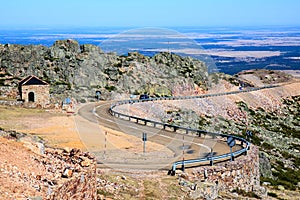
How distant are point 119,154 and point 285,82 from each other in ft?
315

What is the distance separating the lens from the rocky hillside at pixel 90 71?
6675 centimetres

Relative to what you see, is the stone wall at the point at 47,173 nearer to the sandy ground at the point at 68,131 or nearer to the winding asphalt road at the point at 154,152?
the winding asphalt road at the point at 154,152

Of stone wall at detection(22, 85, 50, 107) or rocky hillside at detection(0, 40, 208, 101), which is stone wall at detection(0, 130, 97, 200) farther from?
rocky hillside at detection(0, 40, 208, 101)

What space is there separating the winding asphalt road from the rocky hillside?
21.3 metres

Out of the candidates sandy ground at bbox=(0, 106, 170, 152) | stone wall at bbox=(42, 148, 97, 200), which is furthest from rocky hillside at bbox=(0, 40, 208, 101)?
stone wall at bbox=(42, 148, 97, 200)

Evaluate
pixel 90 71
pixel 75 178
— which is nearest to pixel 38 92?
pixel 90 71

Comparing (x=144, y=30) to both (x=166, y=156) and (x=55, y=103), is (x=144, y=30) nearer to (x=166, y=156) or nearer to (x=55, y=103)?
(x=166, y=156)

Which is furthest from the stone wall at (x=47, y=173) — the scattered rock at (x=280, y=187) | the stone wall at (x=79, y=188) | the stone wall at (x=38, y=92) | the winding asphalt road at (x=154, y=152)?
the stone wall at (x=38, y=92)

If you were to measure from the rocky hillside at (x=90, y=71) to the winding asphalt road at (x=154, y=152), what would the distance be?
21.3 meters

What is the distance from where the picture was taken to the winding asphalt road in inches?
1037

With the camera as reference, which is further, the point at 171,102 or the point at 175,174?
the point at 171,102

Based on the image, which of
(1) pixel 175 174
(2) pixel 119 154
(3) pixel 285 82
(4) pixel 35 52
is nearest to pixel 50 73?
(4) pixel 35 52

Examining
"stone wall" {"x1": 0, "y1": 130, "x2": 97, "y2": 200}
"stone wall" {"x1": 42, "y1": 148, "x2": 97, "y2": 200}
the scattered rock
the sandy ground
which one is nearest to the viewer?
"stone wall" {"x1": 0, "y1": 130, "x2": 97, "y2": 200}

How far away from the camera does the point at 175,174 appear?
24.2 meters
